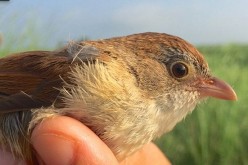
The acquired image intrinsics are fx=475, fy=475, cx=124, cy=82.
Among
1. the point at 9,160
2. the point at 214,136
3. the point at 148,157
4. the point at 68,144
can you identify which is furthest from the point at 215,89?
the point at 214,136

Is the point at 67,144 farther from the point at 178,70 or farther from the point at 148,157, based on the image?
the point at 148,157

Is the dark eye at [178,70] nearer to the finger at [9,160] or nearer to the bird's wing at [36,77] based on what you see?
the bird's wing at [36,77]

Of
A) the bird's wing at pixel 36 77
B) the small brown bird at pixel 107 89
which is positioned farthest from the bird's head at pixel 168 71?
the bird's wing at pixel 36 77

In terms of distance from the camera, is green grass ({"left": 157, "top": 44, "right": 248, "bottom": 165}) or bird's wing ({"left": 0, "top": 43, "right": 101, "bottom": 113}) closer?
bird's wing ({"left": 0, "top": 43, "right": 101, "bottom": 113})

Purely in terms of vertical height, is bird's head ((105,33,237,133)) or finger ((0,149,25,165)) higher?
bird's head ((105,33,237,133))

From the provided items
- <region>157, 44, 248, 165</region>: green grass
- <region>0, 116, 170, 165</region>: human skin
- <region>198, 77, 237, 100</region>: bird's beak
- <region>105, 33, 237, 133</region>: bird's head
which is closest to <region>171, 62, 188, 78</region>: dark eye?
<region>105, 33, 237, 133</region>: bird's head

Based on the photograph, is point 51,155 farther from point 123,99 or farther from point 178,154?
point 178,154

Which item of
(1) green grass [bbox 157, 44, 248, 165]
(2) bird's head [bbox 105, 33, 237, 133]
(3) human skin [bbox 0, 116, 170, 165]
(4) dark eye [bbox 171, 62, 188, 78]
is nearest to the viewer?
(3) human skin [bbox 0, 116, 170, 165]

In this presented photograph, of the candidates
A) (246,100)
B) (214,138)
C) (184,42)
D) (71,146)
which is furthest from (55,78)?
(246,100)

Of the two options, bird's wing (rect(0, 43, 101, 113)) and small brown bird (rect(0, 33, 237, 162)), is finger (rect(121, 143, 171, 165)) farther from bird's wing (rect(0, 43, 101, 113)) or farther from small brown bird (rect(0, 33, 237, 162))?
bird's wing (rect(0, 43, 101, 113))
